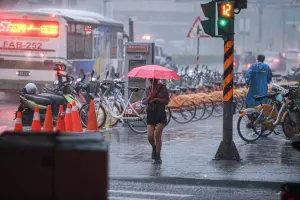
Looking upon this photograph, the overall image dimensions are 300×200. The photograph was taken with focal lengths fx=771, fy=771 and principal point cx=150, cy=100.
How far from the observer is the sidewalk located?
1218cm

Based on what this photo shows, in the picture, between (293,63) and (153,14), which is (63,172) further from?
(153,14)

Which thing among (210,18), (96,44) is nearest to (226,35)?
(210,18)

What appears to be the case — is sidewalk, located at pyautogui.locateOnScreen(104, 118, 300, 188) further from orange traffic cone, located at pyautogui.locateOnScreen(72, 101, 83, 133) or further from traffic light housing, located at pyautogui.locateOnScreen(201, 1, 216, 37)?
traffic light housing, located at pyautogui.locateOnScreen(201, 1, 216, 37)

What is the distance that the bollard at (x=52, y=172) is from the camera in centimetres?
532

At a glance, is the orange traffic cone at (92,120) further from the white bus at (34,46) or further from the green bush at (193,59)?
the green bush at (193,59)

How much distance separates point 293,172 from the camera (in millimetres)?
12609

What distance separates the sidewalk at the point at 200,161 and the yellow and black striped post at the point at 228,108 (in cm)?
23

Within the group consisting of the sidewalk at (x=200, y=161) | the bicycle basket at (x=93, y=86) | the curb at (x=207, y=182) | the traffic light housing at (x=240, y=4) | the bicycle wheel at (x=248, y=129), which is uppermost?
the traffic light housing at (x=240, y=4)

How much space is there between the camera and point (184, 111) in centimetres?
2178

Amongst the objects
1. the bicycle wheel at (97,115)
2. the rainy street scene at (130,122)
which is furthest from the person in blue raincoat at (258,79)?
the bicycle wheel at (97,115)

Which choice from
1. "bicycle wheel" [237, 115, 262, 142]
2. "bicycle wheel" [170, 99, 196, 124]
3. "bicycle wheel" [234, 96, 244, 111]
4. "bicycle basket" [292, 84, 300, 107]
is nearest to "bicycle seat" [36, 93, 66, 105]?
"bicycle wheel" [170, 99, 196, 124]

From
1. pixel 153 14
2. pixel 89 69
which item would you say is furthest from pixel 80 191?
pixel 153 14

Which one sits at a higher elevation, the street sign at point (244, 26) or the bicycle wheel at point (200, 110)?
the street sign at point (244, 26)

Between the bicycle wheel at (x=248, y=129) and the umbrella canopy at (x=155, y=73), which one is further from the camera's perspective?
the bicycle wheel at (x=248, y=129)
